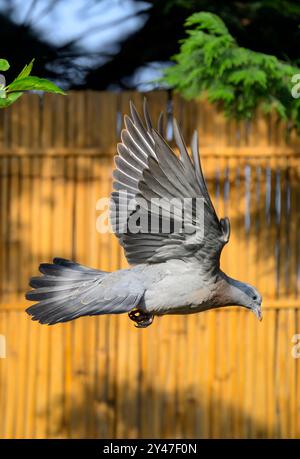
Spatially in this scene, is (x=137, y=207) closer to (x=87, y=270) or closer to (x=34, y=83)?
(x=87, y=270)

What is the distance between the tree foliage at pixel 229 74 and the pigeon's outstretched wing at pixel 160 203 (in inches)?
70.5

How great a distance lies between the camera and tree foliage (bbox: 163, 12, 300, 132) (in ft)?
13.1

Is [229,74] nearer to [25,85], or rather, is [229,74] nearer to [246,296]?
[246,296]

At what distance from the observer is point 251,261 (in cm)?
452

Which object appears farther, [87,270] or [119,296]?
[87,270]

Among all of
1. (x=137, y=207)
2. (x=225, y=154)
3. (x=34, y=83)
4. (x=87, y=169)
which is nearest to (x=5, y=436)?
(x=87, y=169)

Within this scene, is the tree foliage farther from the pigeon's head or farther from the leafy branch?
the leafy branch


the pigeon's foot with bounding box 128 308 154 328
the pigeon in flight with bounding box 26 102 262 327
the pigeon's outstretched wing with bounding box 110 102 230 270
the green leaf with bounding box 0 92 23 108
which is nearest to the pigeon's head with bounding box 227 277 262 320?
the pigeon in flight with bounding box 26 102 262 327

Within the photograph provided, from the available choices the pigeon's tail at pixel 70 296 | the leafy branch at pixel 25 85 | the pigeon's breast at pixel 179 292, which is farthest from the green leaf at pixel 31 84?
the pigeon's breast at pixel 179 292

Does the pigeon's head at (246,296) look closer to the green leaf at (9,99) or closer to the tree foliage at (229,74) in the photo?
the green leaf at (9,99)

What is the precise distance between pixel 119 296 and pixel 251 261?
240cm

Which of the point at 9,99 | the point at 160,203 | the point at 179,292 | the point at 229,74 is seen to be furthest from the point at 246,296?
the point at 229,74

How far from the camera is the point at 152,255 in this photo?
229 centimetres

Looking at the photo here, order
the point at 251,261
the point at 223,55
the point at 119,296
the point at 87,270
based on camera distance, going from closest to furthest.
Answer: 1. the point at 119,296
2. the point at 87,270
3. the point at 223,55
4. the point at 251,261
